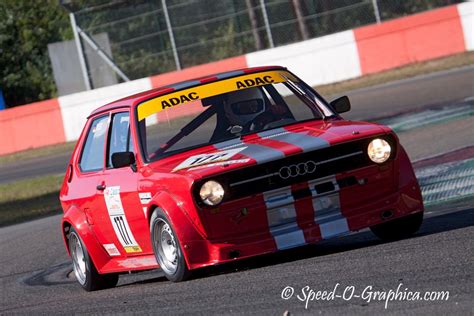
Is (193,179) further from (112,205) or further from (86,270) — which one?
(86,270)

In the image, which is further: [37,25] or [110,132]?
[37,25]

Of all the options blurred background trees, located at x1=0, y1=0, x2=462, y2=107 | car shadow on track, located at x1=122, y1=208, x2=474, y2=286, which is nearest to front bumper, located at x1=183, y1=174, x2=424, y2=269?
car shadow on track, located at x1=122, y1=208, x2=474, y2=286

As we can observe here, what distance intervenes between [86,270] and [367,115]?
11653 mm

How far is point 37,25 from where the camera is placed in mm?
40375

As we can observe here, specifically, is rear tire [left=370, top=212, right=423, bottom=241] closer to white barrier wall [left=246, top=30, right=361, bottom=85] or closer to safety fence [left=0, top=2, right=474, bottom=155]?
safety fence [left=0, top=2, right=474, bottom=155]

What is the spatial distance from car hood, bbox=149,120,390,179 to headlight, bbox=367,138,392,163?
0.22 feet

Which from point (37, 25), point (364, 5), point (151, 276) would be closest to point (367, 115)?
point (364, 5)

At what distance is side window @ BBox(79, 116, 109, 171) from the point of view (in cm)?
898

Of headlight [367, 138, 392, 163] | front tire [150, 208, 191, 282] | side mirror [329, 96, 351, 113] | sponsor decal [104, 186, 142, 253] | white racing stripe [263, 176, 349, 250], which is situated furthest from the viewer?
side mirror [329, 96, 351, 113]

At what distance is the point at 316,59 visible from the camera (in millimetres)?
26828

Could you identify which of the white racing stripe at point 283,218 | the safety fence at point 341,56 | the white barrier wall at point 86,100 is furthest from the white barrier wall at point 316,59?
the white racing stripe at point 283,218

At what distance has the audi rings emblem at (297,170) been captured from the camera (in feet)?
24.4

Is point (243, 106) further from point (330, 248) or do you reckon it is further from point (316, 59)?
point (316, 59)

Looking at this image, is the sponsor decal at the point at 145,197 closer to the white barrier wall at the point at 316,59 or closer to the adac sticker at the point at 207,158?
the adac sticker at the point at 207,158
